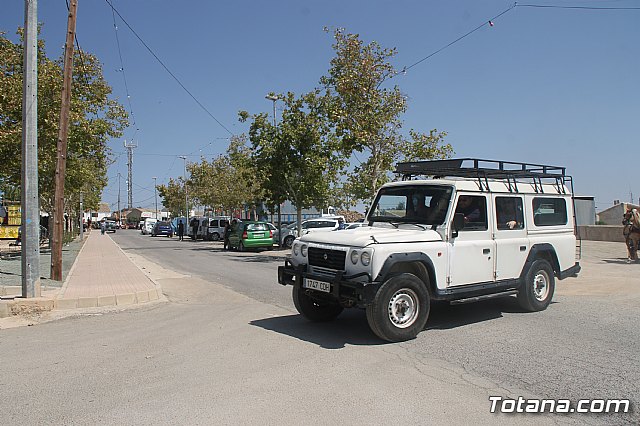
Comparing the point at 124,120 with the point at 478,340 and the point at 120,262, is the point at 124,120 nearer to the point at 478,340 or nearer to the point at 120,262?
the point at 120,262

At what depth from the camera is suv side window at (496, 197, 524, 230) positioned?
830cm

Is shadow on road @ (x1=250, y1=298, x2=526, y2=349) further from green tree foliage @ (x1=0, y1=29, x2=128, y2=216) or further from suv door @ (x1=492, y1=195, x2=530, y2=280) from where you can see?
green tree foliage @ (x1=0, y1=29, x2=128, y2=216)

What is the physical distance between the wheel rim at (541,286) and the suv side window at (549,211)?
2.85 feet

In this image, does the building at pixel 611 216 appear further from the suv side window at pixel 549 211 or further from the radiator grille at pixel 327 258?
the radiator grille at pixel 327 258

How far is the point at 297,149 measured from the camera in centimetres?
2469

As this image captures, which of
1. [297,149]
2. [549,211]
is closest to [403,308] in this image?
[549,211]

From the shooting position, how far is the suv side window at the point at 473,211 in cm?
779

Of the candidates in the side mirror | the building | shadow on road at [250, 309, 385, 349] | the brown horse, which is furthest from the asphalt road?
the building

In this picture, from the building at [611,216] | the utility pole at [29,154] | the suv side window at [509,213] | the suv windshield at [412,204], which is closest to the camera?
the suv windshield at [412,204]

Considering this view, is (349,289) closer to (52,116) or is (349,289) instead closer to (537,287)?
(537,287)

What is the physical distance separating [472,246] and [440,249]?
723 millimetres

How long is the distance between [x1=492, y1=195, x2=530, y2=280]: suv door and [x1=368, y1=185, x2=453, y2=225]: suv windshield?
1.04 metres

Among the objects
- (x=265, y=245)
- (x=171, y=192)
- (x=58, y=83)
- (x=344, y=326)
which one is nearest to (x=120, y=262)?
(x=58, y=83)

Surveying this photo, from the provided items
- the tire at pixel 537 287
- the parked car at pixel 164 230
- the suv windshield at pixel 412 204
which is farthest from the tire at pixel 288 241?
the parked car at pixel 164 230
